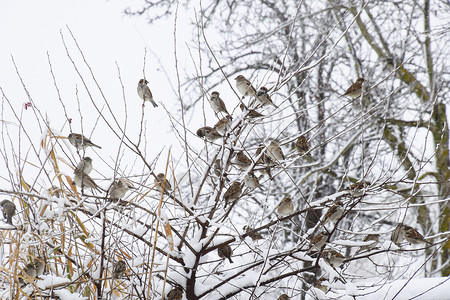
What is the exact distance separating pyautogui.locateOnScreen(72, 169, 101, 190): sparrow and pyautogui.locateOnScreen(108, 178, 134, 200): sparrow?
0.64 ft

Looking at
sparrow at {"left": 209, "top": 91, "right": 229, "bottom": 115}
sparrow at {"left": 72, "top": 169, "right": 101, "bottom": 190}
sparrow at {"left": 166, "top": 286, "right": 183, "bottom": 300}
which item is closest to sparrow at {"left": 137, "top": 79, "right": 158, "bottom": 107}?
sparrow at {"left": 209, "top": 91, "right": 229, "bottom": 115}

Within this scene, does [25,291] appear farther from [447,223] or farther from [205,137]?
[447,223]

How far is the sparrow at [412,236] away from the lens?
2.36 m

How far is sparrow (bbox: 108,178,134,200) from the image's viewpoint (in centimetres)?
217

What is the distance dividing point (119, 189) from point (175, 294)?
25.3 inches

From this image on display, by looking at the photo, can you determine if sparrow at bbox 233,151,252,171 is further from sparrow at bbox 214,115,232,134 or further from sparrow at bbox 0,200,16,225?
sparrow at bbox 0,200,16,225

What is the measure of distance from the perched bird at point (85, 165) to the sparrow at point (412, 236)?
72.6 inches

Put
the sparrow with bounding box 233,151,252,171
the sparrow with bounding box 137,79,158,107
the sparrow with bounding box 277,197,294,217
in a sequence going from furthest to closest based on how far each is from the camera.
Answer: the sparrow with bounding box 137,79,158,107
the sparrow with bounding box 277,197,294,217
the sparrow with bounding box 233,151,252,171

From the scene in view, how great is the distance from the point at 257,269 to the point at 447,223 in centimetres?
573

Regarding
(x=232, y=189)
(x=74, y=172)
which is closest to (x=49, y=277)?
(x=74, y=172)

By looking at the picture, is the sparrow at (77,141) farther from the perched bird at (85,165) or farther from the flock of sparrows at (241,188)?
the perched bird at (85,165)

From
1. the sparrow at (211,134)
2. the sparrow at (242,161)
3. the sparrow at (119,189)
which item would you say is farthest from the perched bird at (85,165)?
the sparrow at (242,161)

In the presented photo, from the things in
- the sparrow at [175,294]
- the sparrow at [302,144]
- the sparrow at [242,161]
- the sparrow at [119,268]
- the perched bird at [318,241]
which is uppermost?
the sparrow at [302,144]

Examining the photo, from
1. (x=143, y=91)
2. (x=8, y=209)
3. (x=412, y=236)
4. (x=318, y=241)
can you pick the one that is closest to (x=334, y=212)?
(x=318, y=241)
